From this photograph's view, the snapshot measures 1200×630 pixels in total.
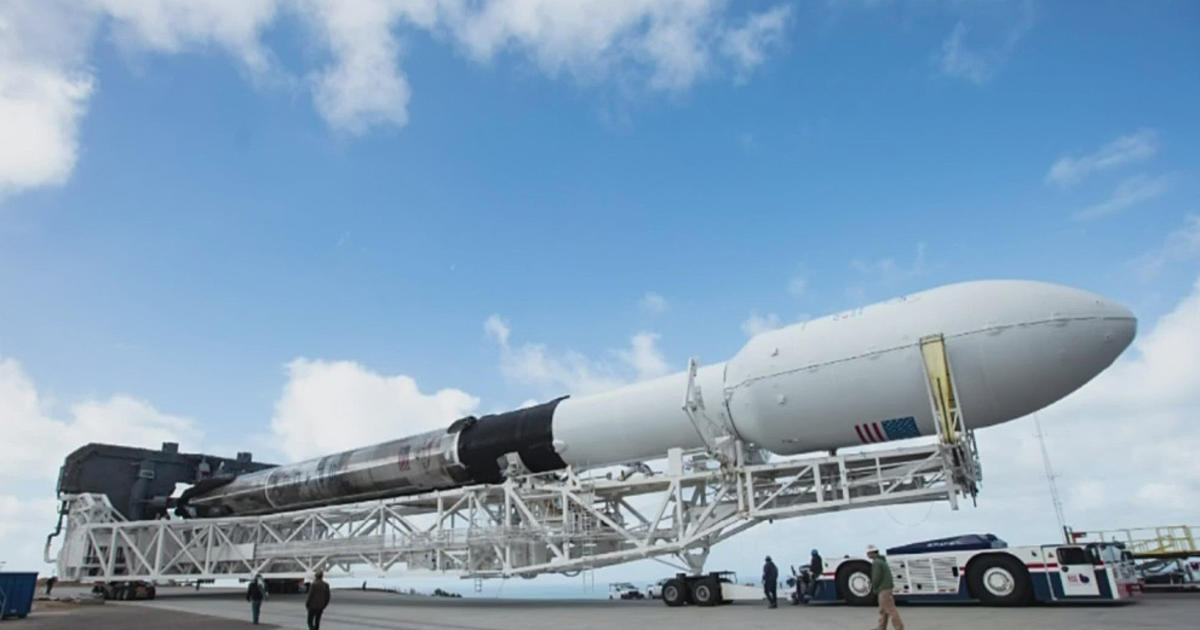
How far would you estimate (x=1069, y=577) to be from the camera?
11398 millimetres

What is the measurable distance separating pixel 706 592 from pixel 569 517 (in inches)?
122

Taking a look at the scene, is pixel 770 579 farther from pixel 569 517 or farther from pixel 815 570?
pixel 569 517

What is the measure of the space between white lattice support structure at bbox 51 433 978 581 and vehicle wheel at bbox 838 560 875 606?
45.5 inches

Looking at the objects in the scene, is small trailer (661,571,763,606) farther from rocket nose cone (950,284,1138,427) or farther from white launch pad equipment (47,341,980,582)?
rocket nose cone (950,284,1138,427)

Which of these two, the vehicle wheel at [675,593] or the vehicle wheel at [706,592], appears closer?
the vehicle wheel at [706,592]

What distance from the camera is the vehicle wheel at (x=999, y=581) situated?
11.6 meters

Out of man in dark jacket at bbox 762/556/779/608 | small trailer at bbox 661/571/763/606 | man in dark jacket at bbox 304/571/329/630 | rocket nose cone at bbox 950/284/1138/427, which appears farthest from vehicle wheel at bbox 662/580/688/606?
man in dark jacket at bbox 304/571/329/630

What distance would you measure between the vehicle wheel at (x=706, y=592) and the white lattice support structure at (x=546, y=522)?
309 millimetres

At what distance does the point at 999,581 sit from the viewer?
11828 mm

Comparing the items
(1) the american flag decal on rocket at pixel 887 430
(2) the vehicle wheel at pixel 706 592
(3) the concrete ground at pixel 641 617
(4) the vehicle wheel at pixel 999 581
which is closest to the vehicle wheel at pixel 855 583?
(3) the concrete ground at pixel 641 617

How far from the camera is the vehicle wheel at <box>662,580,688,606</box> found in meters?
14.2

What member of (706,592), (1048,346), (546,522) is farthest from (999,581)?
(546,522)

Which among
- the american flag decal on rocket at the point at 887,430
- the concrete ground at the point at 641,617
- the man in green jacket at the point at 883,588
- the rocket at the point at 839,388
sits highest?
the rocket at the point at 839,388

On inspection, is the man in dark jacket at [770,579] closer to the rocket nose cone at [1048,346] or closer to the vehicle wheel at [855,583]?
the vehicle wheel at [855,583]
